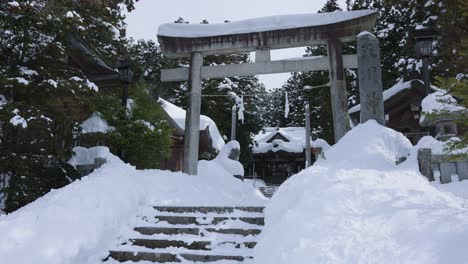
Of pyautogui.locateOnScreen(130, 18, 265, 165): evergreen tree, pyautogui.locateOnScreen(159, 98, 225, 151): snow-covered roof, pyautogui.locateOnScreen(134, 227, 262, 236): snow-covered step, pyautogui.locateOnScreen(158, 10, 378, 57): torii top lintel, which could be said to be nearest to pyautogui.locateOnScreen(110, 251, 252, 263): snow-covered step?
pyautogui.locateOnScreen(134, 227, 262, 236): snow-covered step

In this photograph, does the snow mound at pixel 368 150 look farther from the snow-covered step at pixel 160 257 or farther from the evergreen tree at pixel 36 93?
the evergreen tree at pixel 36 93

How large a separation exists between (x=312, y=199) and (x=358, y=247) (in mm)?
1086

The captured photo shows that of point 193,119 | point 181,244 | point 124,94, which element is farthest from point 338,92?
point 181,244

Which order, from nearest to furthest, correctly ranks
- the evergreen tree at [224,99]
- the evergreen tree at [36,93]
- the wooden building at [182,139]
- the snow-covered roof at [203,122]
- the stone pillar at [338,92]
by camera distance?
the evergreen tree at [36,93], the stone pillar at [338,92], the wooden building at [182,139], the snow-covered roof at [203,122], the evergreen tree at [224,99]

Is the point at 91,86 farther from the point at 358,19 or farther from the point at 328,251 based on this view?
the point at 358,19

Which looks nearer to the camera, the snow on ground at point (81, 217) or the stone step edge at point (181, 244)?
the snow on ground at point (81, 217)

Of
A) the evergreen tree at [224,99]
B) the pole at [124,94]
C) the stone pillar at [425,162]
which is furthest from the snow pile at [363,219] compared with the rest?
the evergreen tree at [224,99]

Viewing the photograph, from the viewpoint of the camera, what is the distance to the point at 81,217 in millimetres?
4793

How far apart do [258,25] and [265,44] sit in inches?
25.1

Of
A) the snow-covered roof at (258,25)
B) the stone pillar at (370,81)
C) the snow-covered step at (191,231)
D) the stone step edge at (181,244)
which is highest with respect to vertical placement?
the snow-covered roof at (258,25)

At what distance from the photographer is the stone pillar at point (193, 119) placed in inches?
407

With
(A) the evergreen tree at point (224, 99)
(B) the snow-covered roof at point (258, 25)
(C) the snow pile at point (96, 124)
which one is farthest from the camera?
(A) the evergreen tree at point (224, 99)

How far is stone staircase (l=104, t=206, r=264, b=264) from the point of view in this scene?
185 inches

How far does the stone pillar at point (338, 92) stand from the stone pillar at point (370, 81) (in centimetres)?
155
